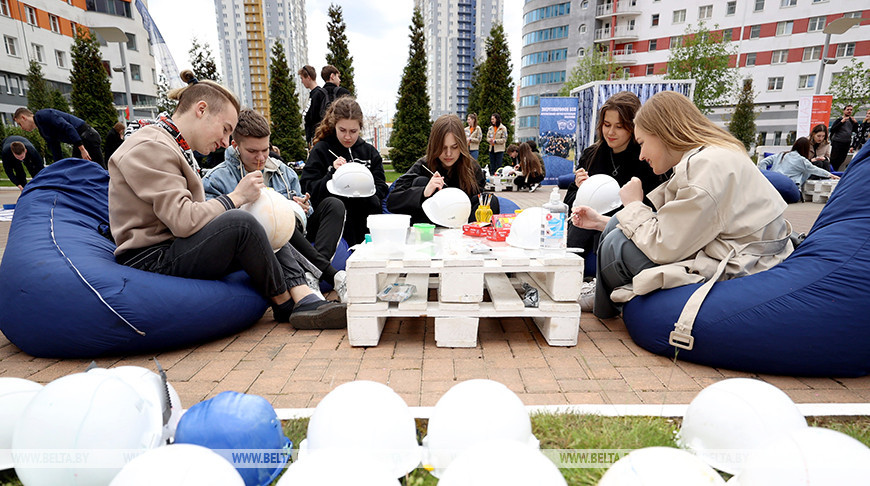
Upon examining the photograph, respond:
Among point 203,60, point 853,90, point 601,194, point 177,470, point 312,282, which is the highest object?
point 203,60

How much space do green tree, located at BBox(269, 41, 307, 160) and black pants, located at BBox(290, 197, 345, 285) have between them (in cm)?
1881

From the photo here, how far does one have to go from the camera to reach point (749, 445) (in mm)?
1287

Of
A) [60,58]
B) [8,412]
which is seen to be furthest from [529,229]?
[60,58]

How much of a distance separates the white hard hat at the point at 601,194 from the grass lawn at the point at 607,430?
175cm

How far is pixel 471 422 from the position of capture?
1257 millimetres

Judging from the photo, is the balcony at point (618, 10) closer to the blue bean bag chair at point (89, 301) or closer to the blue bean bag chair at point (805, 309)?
the blue bean bag chair at point (805, 309)

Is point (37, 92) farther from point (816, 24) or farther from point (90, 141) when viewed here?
point (816, 24)


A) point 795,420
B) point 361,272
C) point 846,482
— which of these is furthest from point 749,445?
point 361,272

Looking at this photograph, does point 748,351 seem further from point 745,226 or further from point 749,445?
point 749,445

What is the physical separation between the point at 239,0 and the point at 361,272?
65756 millimetres

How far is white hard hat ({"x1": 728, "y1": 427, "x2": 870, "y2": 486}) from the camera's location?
0.92 meters

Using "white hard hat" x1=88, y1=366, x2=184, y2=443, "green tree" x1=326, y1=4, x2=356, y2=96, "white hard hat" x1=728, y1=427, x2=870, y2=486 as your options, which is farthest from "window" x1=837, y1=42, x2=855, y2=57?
"white hard hat" x1=88, y1=366, x2=184, y2=443

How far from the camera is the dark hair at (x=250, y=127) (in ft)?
10.6

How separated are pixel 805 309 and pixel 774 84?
139 ft
